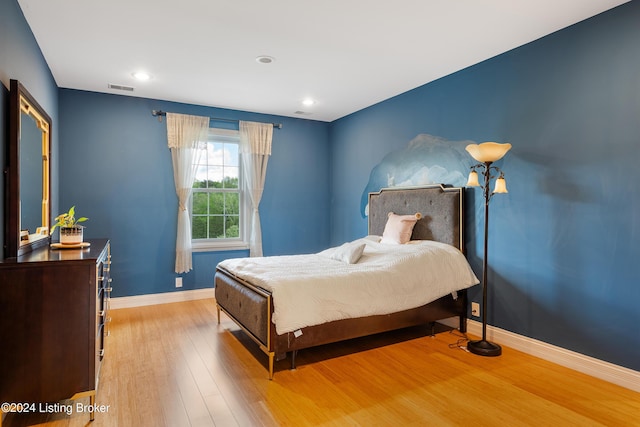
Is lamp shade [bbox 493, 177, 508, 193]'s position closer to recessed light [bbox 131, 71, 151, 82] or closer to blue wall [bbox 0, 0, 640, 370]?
blue wall [bbox 0, 0, 640, 370]

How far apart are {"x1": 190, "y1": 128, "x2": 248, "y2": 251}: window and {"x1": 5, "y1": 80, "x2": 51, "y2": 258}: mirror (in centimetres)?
192

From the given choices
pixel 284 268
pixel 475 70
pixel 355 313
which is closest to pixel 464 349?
pixel 355 313

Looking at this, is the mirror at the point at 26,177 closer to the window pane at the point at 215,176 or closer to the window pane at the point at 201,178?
the window pane at the point at 201,178

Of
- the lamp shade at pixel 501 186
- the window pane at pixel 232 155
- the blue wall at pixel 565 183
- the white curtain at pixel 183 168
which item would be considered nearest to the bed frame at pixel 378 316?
the blue wall at pixel 565 183

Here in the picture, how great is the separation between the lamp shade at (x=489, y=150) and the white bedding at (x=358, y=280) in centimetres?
94

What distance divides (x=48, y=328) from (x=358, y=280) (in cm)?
203

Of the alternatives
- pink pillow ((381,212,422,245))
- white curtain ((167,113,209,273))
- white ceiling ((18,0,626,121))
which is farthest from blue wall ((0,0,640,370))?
pink pillow ((381,212,422,245))

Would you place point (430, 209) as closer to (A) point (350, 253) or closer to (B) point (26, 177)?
(A) point (350, 253)

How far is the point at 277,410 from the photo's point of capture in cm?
228

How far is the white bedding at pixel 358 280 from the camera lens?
2.75m

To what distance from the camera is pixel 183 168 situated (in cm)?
480

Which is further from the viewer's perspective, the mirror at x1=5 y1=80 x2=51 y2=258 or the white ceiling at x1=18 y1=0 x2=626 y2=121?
the white ceiling at x1=18 y1=0 x2=626 y2=121

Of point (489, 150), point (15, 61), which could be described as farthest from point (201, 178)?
point (489, 150)

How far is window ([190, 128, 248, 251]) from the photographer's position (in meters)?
5.09
